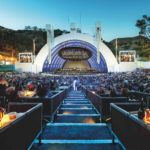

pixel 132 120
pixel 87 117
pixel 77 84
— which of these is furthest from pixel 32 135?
pixel 77 84

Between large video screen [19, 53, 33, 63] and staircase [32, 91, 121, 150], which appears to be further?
large video screen [19, 53, 33, 63]

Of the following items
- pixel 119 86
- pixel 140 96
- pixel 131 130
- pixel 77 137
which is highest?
pixel 119 86

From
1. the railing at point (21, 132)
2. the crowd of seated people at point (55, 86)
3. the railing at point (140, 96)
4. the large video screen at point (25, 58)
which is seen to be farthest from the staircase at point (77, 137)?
the large video screen at point (25, 58)

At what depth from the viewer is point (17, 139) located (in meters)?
1.92

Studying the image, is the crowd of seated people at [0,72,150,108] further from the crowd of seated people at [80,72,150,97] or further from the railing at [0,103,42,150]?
the railing at [0,103,42,150]

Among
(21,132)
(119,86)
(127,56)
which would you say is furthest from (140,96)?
(127,56)

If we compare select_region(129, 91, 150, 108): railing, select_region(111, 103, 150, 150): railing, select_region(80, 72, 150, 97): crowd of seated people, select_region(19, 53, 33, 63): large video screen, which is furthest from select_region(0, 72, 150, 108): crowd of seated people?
select_region(19, 53, 33, 63): large video screen

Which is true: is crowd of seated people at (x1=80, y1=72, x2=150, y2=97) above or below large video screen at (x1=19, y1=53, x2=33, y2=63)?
below

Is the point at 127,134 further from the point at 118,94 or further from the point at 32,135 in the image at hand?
the point at 118,94

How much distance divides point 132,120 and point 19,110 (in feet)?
8.76

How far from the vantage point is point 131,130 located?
2043mm

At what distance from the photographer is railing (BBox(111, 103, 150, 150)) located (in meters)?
1.70

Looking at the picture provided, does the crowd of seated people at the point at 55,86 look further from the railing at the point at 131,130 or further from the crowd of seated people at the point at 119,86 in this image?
the railing at the point at 131,130

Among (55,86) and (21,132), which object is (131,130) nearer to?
(21,132)
